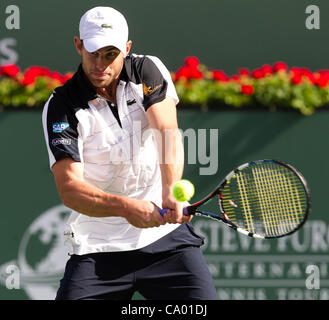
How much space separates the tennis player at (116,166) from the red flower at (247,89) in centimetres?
213

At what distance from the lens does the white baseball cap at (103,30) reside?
380 centimetres

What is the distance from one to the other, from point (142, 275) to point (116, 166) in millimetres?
544

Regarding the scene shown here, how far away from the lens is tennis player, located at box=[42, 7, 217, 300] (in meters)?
3.86

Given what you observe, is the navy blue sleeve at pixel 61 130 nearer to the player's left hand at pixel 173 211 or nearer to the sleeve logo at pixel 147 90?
the sleeve logo at pixel 147 90

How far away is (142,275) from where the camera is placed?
3.95m

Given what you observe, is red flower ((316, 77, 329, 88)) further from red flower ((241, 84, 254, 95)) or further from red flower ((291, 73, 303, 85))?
red flower ((241, 84, 254, 95))

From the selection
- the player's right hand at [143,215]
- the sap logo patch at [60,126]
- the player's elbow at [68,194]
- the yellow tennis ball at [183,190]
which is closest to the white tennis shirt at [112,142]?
the sap logo patch at [60,126]

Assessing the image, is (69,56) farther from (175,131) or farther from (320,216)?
(175,131)

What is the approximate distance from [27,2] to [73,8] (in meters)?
0.42

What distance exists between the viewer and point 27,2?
7383 millimetres

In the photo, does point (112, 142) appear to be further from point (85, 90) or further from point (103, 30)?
point (103, 30)

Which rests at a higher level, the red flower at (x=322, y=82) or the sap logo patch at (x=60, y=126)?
the red flower at (x=322, y=82)
